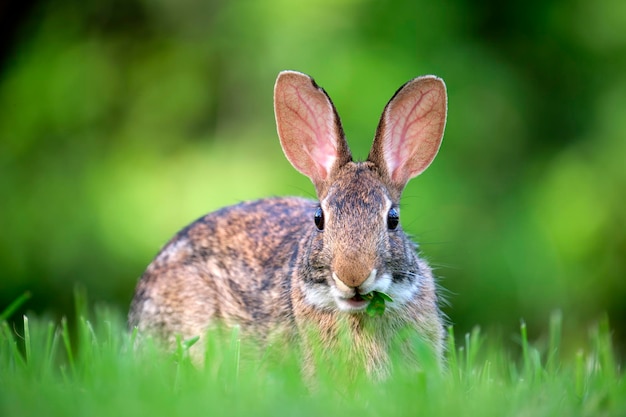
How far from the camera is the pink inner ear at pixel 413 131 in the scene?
4.60 metres

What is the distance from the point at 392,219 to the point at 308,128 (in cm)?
72

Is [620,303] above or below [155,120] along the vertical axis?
below

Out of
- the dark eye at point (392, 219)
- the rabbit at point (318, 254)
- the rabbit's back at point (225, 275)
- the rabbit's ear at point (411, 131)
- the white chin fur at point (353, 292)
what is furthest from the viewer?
the rabbit's back at point (225, 275)

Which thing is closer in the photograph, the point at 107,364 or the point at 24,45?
the point at 107,364

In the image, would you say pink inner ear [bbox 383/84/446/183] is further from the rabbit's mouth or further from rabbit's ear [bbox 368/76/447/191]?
the rabbit's mouth

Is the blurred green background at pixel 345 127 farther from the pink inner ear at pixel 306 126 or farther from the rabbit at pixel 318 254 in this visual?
the pink inner ear at pixel 306 126

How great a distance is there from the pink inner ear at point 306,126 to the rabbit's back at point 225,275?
16.2 inches

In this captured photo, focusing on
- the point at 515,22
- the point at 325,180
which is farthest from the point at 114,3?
the point at 325,180

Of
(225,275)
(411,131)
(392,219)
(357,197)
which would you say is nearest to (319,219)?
(357,197)

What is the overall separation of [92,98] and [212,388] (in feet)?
18.3

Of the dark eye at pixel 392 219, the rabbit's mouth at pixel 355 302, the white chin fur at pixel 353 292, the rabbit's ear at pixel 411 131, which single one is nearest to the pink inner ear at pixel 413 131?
the rabbit's ear at pixel 411 131

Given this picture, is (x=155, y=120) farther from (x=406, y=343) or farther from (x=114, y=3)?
(x=406, y=343)

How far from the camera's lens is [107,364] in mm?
3539

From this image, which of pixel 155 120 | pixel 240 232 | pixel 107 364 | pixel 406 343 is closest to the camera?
pixel 107 364
